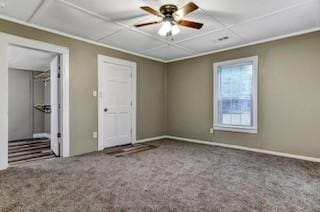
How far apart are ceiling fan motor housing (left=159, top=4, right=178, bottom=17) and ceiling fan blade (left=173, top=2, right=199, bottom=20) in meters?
0.08

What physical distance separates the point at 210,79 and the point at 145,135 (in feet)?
7.71

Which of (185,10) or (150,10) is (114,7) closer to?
(150,10)

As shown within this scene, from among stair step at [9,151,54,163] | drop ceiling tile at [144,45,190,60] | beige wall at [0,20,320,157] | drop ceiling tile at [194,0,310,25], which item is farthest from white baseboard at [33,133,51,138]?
drop ceiling tile at [194,0,310,25]

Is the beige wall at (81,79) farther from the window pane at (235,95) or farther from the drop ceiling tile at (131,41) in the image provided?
the window pane at (235,95)

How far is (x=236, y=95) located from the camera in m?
4.53

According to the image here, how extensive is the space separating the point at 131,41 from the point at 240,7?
7.46ft

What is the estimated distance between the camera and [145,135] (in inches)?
213

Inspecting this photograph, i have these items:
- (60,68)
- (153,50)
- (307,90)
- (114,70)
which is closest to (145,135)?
(114,70)

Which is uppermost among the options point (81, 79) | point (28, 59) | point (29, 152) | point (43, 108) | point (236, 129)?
point (28, 59)

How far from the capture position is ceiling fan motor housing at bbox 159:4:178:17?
104 inches

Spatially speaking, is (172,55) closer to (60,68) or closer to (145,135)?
(145,135)

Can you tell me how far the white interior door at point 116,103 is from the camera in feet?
14.6

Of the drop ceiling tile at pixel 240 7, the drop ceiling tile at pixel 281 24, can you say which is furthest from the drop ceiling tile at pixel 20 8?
the drop ceiling tile at pixel 281 24

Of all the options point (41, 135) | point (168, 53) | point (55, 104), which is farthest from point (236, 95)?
point (41, 135)
